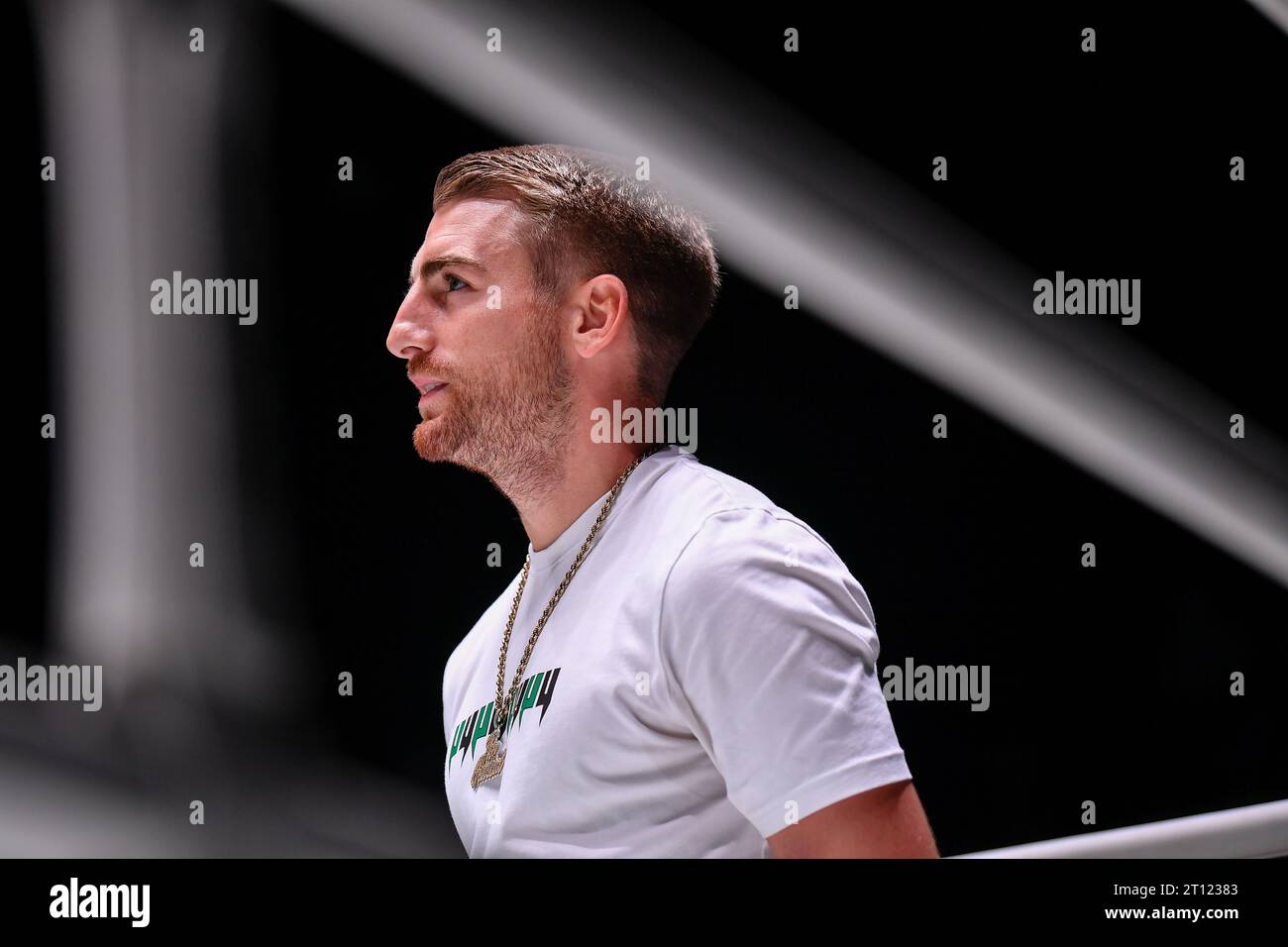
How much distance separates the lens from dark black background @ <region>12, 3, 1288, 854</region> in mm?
2164

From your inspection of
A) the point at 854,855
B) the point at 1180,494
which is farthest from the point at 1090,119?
the point at 854,855

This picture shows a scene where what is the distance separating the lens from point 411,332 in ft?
5.86

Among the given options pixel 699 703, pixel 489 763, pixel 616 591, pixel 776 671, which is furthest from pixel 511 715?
pixel 776 671

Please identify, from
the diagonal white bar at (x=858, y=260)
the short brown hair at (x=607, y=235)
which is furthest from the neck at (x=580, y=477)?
the diagonal white bar at (x=858, y=260)

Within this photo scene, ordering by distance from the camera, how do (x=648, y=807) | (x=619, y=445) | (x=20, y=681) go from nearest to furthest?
(x=648, y=807) → (x=619, y=445) → (x=20, y=681)

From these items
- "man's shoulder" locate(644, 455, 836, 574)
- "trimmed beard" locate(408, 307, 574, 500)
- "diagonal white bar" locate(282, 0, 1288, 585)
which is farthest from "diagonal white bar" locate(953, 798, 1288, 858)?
"trimmed beard" locate(408, 307, 574, 500)

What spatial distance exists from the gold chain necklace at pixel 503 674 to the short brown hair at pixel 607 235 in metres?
0.21

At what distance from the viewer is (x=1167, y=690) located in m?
2.34

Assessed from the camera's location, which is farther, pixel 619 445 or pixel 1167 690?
pixel 1167 690

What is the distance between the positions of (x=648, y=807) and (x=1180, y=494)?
1.62m

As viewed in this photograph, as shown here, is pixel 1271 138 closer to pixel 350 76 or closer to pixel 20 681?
pixel 350 76

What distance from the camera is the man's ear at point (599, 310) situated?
177 centimetres

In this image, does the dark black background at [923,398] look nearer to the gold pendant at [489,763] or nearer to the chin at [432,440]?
the chin at [432,440]
